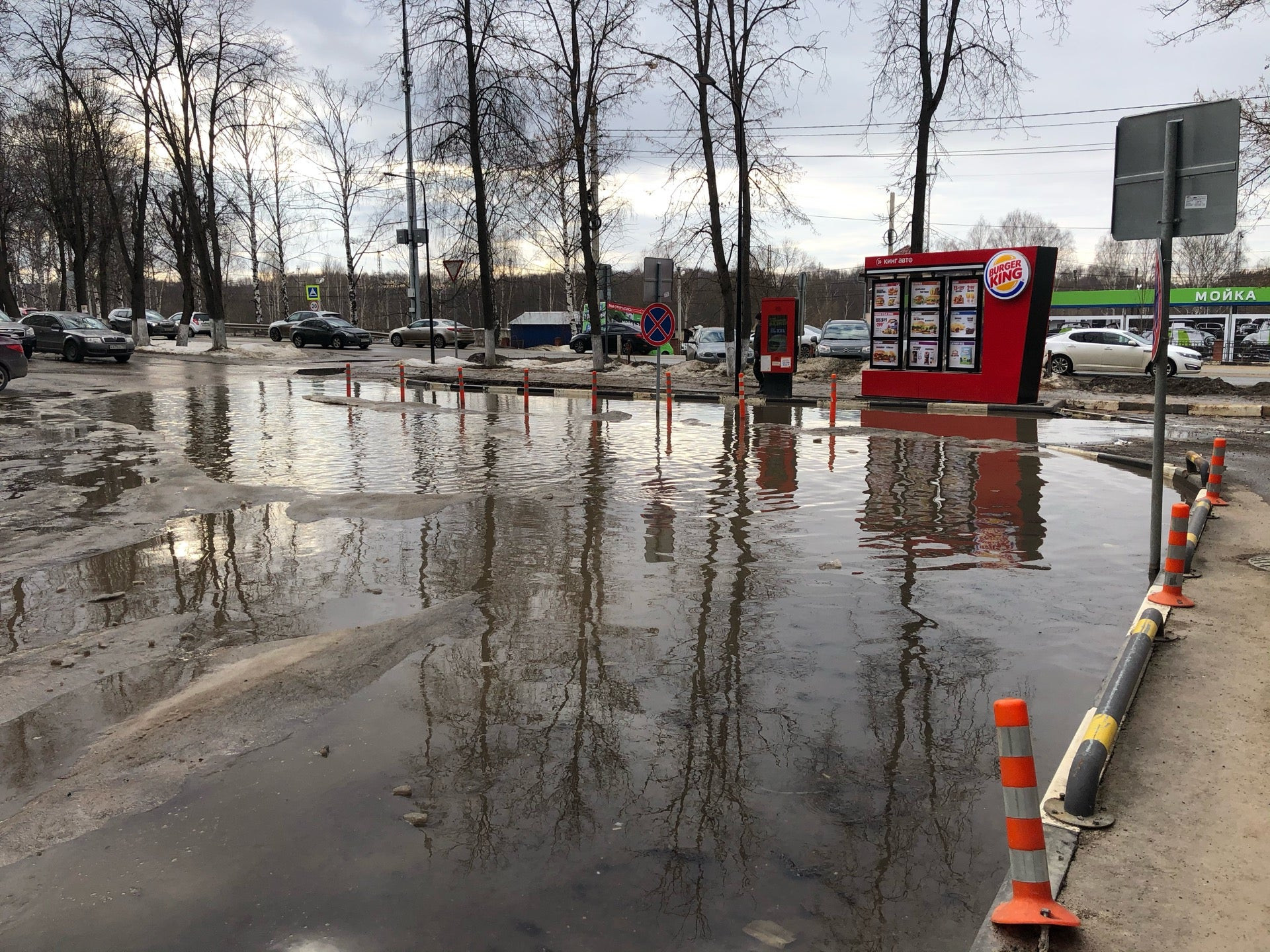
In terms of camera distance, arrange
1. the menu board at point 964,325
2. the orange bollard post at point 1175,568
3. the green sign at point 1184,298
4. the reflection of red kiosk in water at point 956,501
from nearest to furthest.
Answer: the orange bollard post at point 1175,568, the reflection of red kiosk in water at point 956,501, the menu board at point 964,325, the green sign at point 1184,298

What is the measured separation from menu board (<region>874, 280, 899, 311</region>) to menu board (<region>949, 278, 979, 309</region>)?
1335 millimetres

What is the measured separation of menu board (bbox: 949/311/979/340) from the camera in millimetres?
22453

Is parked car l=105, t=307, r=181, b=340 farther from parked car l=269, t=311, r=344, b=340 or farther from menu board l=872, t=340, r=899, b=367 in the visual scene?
menu board l=872, t=340, r=899, b=367

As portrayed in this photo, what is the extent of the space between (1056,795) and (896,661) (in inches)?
69.4

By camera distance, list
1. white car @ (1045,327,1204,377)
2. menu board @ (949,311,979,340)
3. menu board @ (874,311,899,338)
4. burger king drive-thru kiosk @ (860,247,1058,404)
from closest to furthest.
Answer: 1. burger king drive-thru kiosk @ (860,247,1058,404)
2. menu board @ (949,311,979,340)
3. menu board @ (874,311,899,338)
4. white car @ (1045,327,1204,377)

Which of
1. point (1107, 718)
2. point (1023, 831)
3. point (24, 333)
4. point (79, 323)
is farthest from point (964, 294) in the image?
point (24, 333)

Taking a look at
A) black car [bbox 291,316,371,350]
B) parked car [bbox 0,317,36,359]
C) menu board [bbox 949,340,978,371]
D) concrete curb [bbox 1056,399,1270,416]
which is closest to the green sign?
concrete curb [bbox 1056,399,1270,416]

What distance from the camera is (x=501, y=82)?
32.9 m

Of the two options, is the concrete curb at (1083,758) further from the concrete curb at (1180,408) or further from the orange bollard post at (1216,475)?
the concrete curb at (1180,408)

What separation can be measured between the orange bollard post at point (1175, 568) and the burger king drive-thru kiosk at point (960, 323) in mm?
15861

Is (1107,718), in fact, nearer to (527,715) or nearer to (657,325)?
(527,715)

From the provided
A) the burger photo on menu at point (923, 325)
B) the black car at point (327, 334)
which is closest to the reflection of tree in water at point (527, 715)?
the burger photo on menu at point (923, 325)

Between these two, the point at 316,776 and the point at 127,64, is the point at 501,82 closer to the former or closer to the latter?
the point at 127,64

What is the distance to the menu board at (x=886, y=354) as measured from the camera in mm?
23984
